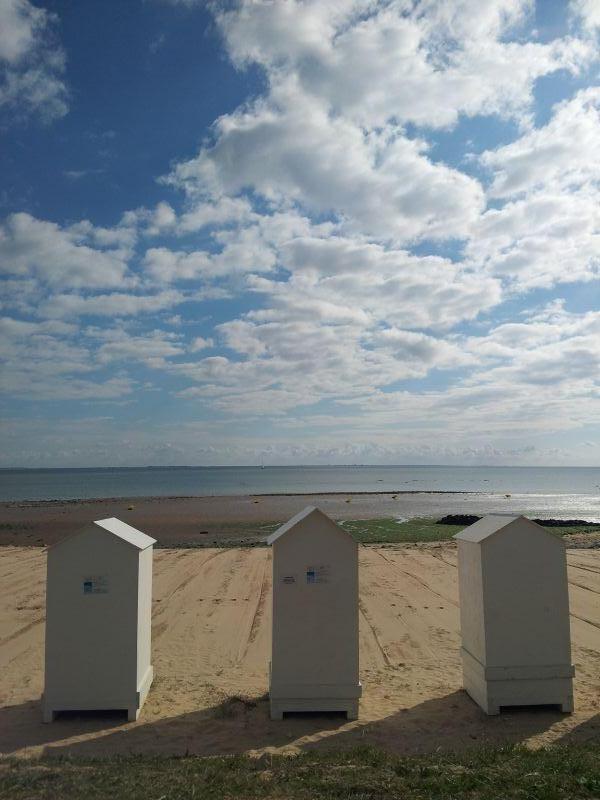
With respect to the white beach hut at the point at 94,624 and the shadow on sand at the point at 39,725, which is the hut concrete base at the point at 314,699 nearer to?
the white beach hut at the point at 94,624

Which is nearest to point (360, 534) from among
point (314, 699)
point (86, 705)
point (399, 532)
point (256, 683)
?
point (399, 532)

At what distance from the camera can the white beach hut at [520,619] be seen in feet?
24.2

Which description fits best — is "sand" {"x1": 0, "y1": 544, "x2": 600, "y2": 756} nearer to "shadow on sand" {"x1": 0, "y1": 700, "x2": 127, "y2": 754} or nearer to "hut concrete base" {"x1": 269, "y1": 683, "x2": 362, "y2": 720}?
"shadow on sand" {"x1": 0, "y1": 700, "x2": 127, "y2": 754}

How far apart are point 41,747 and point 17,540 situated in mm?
28751

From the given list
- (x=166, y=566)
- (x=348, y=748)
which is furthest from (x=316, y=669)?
(x=166, y=566)

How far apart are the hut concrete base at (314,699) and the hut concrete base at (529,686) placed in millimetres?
1598

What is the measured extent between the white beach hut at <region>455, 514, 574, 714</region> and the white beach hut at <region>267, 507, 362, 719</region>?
5.10 ft

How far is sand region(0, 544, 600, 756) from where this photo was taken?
22.0 ft

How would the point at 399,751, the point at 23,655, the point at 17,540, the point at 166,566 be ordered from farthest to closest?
1. the point at 17,540
2. the point at 166,566
3. the point at 23,655
4. the point at 399,751

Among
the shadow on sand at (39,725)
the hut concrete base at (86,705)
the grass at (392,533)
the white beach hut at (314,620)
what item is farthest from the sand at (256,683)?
the grass at (392,533)

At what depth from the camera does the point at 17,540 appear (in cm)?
3238

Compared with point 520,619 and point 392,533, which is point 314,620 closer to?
point 520,619

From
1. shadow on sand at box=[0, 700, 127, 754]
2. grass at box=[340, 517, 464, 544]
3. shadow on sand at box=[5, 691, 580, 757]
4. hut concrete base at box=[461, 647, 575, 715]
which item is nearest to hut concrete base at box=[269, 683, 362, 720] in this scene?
shadow on sand at box=[5, 691, 580, 757]

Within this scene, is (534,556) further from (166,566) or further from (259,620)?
(166,566)
